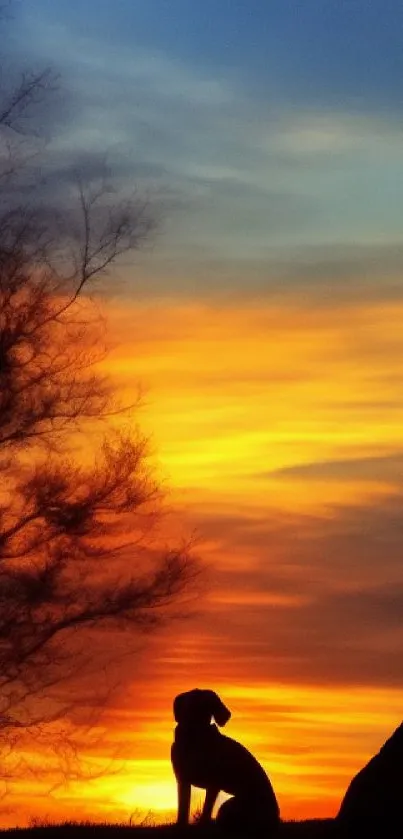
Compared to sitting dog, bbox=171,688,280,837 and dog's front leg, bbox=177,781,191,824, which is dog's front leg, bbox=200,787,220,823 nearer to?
sitting dog, bbox=171,688,280,837

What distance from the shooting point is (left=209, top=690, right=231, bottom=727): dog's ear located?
52.9 ft

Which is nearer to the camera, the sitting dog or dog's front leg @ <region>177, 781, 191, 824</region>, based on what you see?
the sitting dog

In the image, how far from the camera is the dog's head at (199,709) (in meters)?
16.0

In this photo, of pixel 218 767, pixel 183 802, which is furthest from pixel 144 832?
pixel 218 767

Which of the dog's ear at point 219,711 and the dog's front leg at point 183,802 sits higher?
the dog's ear at point 219,711

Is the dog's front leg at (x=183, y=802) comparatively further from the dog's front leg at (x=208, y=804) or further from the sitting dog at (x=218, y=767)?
the dog's front leg at (x=208, y=804)

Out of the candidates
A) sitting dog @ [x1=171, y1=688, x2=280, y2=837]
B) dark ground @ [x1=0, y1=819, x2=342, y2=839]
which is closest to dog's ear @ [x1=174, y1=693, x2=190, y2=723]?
sitting dog @ [x1=171, y1=688, x2=280, y2=837]

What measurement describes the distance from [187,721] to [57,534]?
8.11m

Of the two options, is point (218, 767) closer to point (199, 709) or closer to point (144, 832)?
point (199, 709)

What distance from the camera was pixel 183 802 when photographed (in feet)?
53.6

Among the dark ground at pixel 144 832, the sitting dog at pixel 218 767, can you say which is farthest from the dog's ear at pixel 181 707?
the dark ground at pixel 144 832

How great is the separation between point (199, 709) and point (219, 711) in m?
0.25

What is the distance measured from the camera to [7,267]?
2325 cm

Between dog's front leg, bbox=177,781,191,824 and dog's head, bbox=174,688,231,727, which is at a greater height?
dog's head, bbox=174,688,231,727
